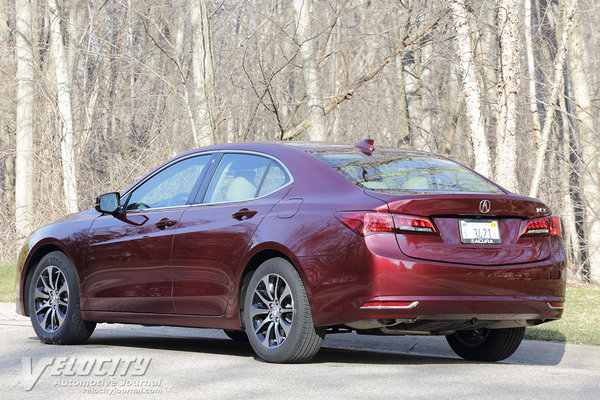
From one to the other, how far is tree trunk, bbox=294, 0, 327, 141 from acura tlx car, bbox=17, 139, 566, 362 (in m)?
7.86

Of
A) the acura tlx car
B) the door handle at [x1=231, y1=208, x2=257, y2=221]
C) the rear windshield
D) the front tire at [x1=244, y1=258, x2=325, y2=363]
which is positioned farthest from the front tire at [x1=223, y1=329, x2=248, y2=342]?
the rear windshield

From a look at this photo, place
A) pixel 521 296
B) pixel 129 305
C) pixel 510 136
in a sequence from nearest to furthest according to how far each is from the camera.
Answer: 1. pixel 521 296
2. pixel 129 305
3. pixel 510 136

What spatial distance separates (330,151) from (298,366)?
1.61 metres

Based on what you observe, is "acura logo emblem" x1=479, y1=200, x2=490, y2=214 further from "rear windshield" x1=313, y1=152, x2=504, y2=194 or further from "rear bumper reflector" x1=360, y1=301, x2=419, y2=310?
"rear bumper reflector" x1=360, y1=301, x2=419, y2=310

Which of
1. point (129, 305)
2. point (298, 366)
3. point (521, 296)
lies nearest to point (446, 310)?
point (521, 296)

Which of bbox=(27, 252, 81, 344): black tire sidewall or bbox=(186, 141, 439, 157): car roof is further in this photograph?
bbox=(27, 252, 81, 344): black tire sidewall

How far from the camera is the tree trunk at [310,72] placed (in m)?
16.3

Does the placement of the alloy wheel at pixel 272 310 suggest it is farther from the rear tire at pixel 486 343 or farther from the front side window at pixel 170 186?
the rear tire at pixel 486 343

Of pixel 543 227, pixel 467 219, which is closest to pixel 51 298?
pixel 467 219

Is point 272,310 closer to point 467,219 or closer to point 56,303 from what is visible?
point 467,219

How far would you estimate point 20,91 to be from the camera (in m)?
26.2

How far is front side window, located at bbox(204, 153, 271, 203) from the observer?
770 centimetres

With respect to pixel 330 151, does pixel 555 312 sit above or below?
below

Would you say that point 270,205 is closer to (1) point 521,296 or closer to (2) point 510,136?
(1) point 521,296
